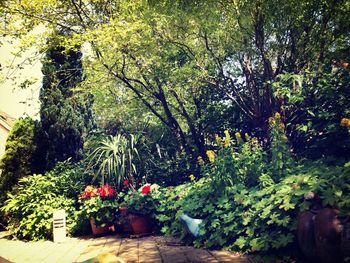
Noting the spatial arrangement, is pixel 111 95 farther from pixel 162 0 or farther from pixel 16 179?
pixel 162 0

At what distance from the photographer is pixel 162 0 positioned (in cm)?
536

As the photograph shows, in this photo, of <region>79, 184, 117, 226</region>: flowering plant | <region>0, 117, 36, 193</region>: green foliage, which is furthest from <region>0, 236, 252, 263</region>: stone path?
<region>0, 117, 36, 193</region>: green foliage

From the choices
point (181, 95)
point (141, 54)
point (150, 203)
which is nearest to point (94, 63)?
point (141, 54)

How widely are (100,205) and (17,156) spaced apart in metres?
3.44

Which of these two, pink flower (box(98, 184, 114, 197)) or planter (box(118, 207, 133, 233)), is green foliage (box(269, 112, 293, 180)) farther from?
pink flower (box(98, 184, 114, 197))

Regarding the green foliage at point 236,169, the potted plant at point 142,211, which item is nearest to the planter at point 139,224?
the potted plant at point 142,211

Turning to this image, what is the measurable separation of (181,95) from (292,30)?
10.7 ft

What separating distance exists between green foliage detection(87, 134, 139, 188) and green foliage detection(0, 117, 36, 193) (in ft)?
5.99

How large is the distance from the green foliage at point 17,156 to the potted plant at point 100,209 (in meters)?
2.80

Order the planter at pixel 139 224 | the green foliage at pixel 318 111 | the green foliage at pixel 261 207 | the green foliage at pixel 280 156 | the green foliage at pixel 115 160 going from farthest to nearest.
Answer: the green foliage at pixel 115 160 < the planter at pixel 139 224 < the green foliage at pixel 318 111 < the green foliage at pixel 280 156 < the green foliage at pixel 261 207

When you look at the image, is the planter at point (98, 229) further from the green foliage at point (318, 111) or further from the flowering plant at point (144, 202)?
the green foliage at point (318, 111)

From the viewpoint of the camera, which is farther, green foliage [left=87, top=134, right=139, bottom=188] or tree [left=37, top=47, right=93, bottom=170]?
tree [left=37, top=47, right=93, bottom=170]

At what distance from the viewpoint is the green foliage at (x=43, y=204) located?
20.9 ft

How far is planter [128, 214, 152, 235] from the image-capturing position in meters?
5.92
